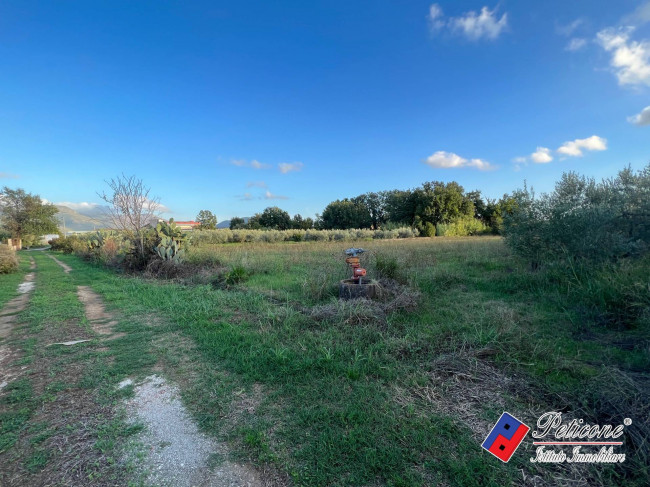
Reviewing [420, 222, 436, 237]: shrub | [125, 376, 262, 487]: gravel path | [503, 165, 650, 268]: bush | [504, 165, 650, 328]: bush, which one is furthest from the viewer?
[420, 222, 436, 237]: shrub

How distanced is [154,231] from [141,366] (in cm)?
977

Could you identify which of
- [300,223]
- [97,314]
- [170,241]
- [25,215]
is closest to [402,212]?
[300,223]

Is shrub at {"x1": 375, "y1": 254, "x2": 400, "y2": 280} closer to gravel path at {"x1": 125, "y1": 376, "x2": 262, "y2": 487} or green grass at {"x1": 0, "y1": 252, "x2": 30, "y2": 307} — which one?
gravel path at {"x1": 125, "y1": 376, "x2": 262, "y2": 487}

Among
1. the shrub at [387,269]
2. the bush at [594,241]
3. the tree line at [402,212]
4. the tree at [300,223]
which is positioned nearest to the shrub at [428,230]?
the tree line at [402,212]

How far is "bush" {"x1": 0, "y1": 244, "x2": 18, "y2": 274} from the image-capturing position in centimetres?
1222

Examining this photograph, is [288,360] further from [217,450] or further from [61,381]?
[61,381]

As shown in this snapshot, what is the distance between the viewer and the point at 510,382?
3012 millimetres

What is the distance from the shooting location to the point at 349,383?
3098 mm

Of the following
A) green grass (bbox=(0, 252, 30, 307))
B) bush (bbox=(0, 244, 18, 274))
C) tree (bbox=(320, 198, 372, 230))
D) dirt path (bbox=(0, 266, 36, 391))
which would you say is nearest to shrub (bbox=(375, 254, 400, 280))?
dirt path (bbox=(0, 266, 36, 391))

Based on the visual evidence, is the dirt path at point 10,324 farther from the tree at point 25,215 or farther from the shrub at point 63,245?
the tree at point 25,215

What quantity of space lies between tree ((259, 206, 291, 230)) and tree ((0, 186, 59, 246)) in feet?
88.5

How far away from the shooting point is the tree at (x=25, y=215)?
112 ft

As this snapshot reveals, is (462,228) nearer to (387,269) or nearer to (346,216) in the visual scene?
(346,216)

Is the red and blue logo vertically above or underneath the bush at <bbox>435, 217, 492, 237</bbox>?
underneath
